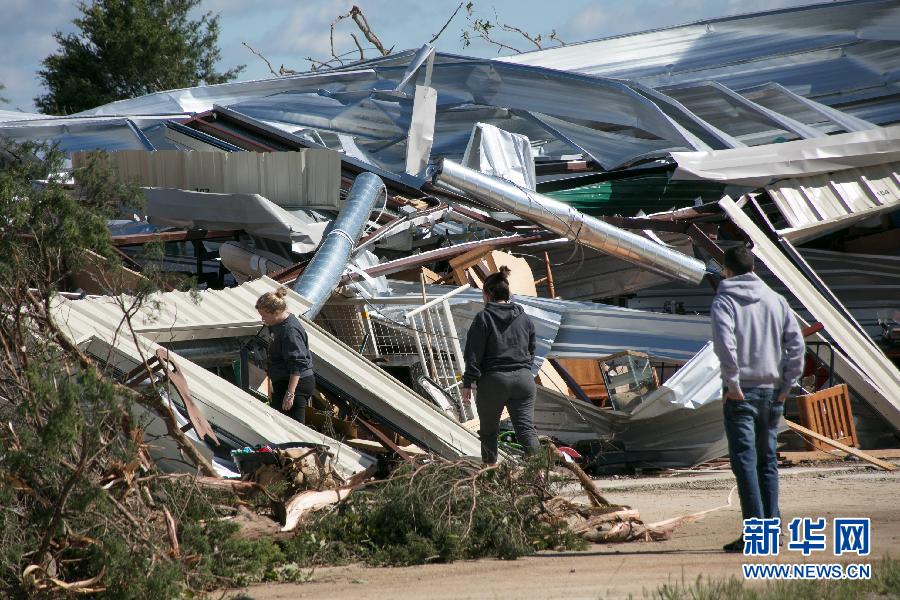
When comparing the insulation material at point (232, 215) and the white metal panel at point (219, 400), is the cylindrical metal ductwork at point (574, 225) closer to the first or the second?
the insulation material at point (232, 215)

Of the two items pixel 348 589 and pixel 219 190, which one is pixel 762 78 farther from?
pixel 348 589

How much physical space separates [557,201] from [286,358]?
15.5ft

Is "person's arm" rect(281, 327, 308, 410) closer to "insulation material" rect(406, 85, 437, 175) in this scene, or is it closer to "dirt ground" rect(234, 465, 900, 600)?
"dirt ground" rect(234, 465, 900, 600)

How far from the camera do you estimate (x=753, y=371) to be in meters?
5.53

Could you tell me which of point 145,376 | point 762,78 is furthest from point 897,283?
point 145,376

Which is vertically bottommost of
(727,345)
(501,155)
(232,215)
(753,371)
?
(753,371)

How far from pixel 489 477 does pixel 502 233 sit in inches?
247

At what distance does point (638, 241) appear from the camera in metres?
10.9

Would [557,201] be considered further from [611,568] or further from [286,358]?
[611,568]

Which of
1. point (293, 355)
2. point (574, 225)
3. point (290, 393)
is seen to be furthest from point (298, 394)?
point (574, 225)

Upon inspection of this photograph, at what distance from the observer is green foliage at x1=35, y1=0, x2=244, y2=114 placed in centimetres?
2992

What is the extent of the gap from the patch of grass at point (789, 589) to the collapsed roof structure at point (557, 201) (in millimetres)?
3018

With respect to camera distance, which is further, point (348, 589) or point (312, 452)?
point (312, 452)

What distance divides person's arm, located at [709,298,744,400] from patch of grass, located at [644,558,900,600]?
1.04 m
